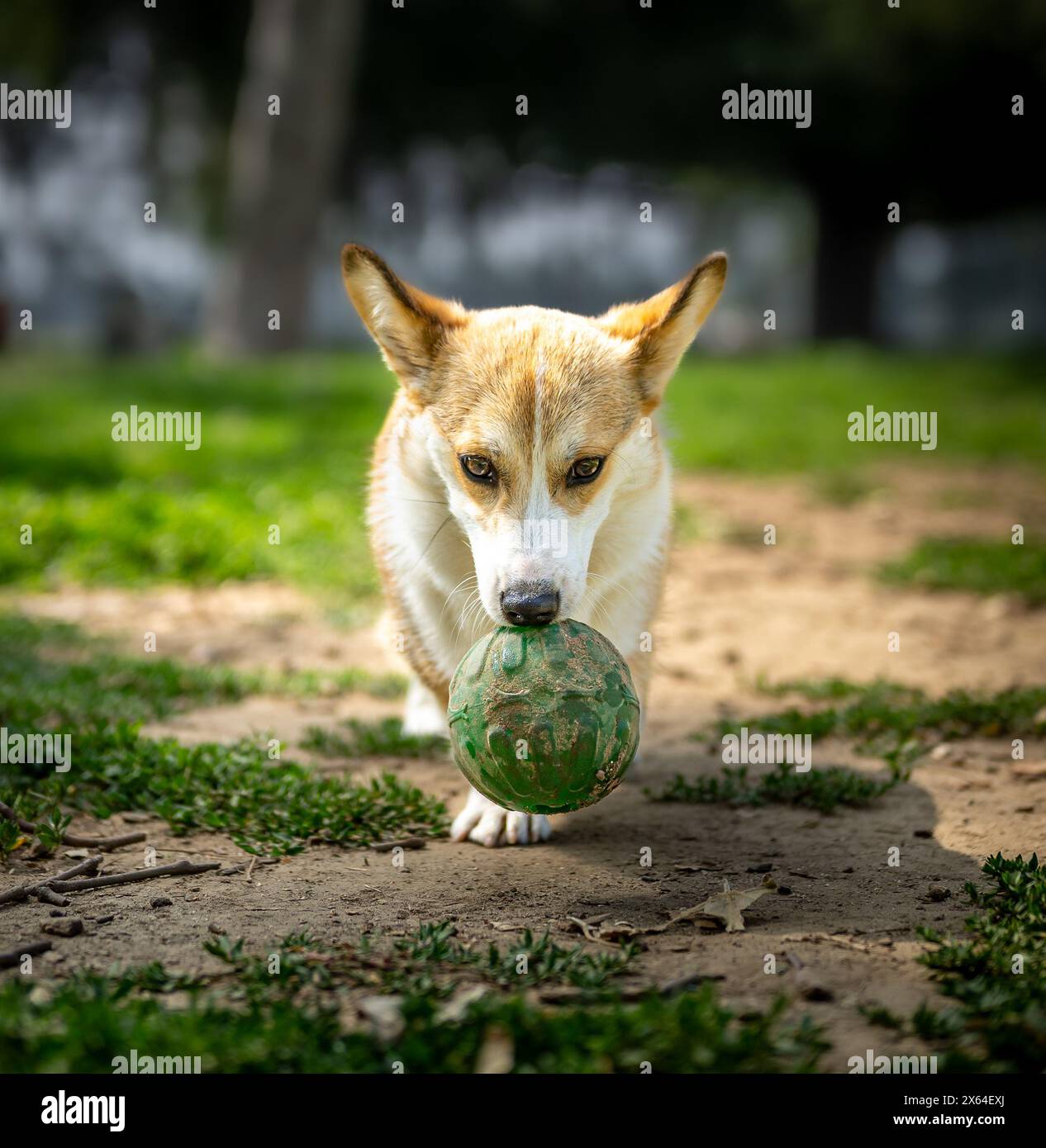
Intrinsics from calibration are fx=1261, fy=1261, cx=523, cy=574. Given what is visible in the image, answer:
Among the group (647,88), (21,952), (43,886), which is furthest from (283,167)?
(21,952)

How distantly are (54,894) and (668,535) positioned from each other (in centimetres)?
256

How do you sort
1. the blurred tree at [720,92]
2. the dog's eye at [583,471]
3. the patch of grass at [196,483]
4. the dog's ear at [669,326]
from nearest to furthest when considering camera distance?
the dog's eye at [583,471] < the dog's ear at [669,326] < the patch of grass at [196,483] < the blurred tree at [720,92]

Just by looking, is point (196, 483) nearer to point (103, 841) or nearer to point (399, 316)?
point (399, 316)

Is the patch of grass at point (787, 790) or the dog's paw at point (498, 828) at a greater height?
the patch of grass at point (787, 790)

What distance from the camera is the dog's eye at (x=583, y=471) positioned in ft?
13.2

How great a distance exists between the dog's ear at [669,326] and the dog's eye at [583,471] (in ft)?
1.55

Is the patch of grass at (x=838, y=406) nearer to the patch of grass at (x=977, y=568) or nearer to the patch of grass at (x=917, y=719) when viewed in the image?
the patch of grass at (x=977, y=568)

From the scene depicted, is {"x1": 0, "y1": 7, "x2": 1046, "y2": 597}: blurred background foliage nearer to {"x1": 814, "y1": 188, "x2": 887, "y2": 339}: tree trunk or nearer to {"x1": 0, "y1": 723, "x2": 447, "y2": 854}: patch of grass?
{"x1": 814, "y1": 188, "x2": 887, "y2": 339}: tree trunk

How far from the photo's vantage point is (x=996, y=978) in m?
3.02

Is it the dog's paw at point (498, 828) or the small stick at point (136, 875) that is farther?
the dog's paw at point (498, 828)

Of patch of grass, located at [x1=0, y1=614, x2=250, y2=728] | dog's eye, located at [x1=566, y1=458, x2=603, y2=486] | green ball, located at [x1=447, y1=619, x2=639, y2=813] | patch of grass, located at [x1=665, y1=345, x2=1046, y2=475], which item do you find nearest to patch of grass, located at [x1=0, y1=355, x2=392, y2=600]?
patch of grass, located at [x1=0, y1=614, x2=250, y2=728]

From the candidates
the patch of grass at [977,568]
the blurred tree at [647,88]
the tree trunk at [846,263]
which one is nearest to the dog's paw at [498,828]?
the patch of grass at [977,568]

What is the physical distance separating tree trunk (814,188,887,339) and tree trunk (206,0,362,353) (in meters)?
12.2

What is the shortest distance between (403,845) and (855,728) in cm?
211
